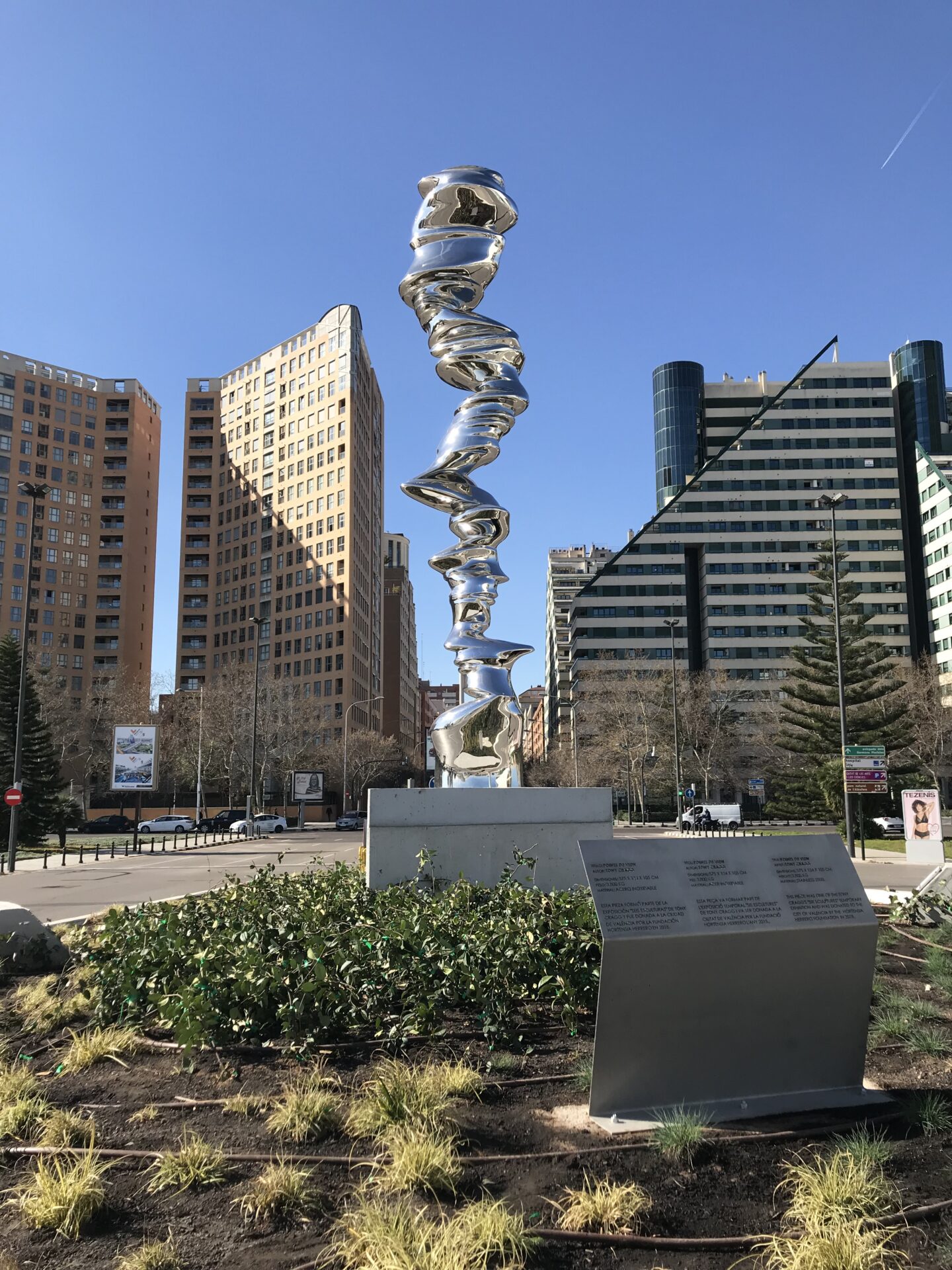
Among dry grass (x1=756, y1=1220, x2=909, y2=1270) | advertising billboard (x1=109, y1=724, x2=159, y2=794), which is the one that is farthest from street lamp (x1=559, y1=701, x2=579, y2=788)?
dry grass (x1=756, y1=1220, x2=909, y2=1270)

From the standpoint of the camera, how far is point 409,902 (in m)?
8.93

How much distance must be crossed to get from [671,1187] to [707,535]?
333 ft

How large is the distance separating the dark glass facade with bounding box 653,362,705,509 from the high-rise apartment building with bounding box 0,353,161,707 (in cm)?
8154

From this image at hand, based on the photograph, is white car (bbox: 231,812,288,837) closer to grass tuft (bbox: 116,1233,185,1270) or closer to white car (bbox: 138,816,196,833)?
white car (bbox: 138,816,196,833)

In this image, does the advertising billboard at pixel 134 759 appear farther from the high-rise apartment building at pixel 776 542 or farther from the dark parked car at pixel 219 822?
the high-rise apartment building at pixel 776 542

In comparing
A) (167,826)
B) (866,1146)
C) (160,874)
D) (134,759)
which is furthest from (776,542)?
(866,1146)

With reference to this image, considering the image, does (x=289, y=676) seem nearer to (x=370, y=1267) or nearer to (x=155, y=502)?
(x=155, y=502)

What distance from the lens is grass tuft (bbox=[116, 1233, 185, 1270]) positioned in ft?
12.0

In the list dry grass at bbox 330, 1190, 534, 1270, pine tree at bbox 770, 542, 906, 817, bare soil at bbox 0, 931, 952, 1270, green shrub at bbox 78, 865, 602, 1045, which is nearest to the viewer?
dry grass at bbox 330, 1190, 534, 1270

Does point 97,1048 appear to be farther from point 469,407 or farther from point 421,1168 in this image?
point 469,407

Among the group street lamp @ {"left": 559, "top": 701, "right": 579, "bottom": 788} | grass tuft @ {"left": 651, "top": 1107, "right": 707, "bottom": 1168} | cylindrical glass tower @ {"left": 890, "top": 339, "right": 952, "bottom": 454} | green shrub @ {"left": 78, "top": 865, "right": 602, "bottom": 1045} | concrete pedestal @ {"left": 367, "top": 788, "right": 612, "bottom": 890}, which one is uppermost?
cylindrical glass tower @ {"left": 890, "top": 339, "right": 952, "bottom": 454}

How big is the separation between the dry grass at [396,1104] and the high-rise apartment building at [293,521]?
84.4 metres

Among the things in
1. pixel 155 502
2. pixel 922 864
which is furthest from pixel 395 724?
pixel 922 864

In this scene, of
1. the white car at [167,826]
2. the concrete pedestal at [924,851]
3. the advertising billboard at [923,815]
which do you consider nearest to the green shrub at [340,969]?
the advertising billboard at [923,815]
